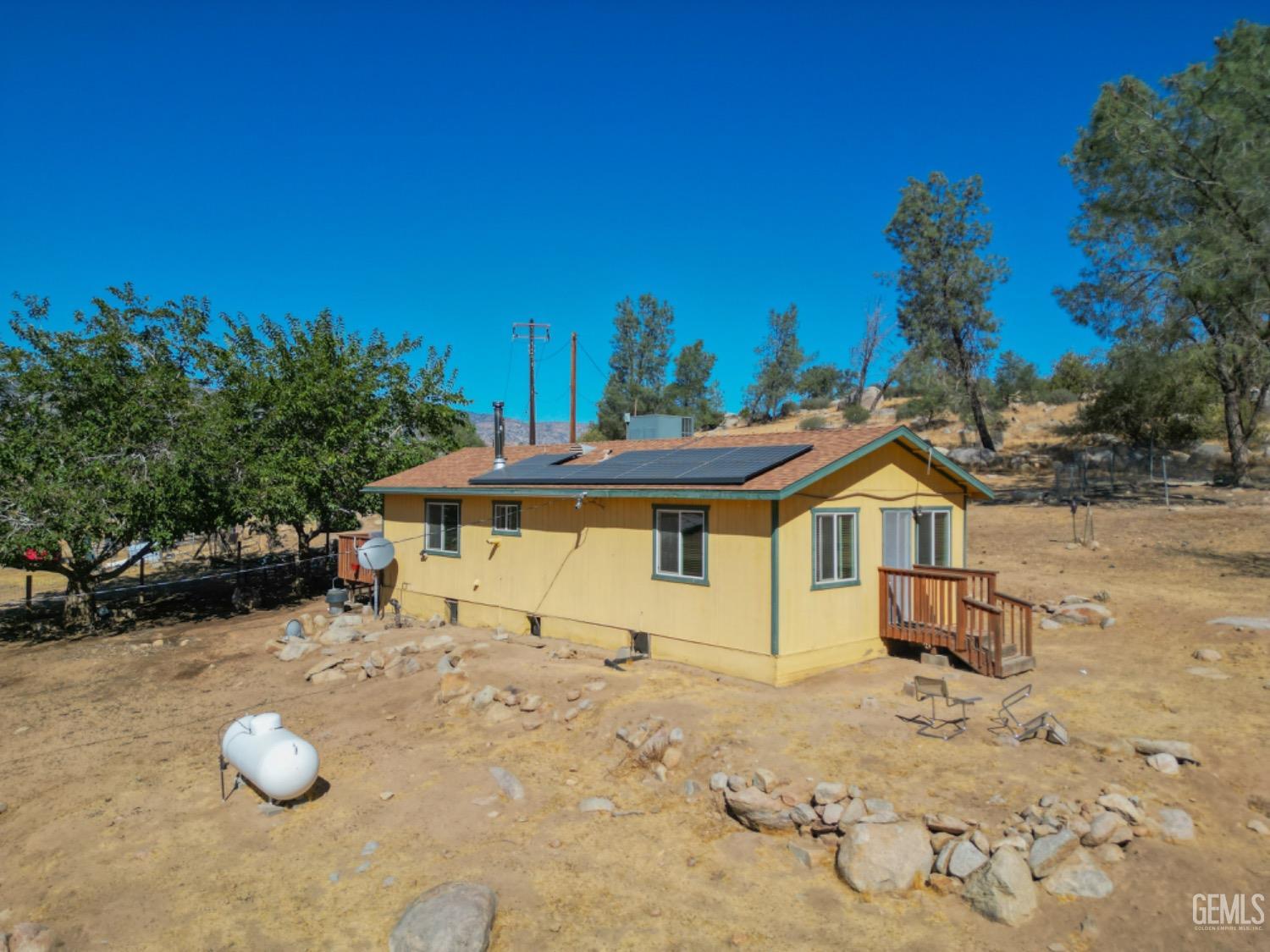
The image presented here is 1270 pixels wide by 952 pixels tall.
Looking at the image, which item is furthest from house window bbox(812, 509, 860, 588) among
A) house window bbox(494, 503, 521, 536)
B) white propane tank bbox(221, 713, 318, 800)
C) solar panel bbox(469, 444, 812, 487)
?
white propane tank bbox(221, 713, 318, 800)

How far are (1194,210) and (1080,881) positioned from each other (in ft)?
90.9

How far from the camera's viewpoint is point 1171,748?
26.6ft

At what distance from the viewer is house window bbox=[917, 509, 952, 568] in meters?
13.7

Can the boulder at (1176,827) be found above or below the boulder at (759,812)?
above

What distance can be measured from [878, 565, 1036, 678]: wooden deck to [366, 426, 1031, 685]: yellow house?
0.03 meters

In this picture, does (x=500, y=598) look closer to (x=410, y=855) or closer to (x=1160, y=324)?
(x=410, y=855)

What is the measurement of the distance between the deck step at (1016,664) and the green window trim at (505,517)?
941 cm

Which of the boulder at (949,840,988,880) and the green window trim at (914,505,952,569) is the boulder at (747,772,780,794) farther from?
the green window trim at (914,505,952,569)

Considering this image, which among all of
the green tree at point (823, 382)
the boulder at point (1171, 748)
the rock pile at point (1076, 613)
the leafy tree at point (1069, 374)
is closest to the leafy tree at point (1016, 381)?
the leafy tree at point (1069, 374)

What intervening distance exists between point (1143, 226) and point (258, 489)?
30.6 meters

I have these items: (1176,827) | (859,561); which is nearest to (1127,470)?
(859,561)

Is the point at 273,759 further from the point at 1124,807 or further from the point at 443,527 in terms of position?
the point at 443,527

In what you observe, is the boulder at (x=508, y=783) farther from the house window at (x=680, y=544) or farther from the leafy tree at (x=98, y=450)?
the leafy tree at (x=98, y=450)

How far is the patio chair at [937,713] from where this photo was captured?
9.02 meters
